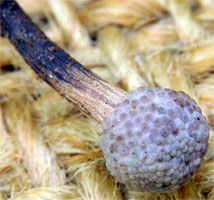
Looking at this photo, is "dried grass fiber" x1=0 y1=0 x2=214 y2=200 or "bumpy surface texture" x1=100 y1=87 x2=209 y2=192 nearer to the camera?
"bumpy surface texture" x1=100 y1=87 x2=209 y2=192

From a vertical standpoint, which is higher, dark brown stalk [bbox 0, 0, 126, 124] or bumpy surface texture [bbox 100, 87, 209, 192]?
dark brown stalk [bbox 0, 0, 126, 124]

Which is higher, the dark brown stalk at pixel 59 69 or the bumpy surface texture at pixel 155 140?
the dark brown stalk at pixel 59 69

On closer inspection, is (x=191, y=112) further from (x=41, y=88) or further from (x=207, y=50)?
(x=41, y=88)

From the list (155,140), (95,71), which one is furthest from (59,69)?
(155,140)

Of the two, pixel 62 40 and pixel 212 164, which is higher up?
pixel 62 40

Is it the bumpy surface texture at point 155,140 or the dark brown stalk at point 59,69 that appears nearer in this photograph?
the bumpy surface texture at point 155,140

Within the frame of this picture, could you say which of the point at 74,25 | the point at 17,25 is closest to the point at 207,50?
the point at 74,25
